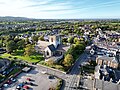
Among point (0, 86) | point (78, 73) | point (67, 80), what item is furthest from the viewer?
point (78, 73)

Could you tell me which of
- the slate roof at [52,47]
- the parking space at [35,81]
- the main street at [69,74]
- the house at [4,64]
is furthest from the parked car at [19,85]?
the slate roof at [52,47]

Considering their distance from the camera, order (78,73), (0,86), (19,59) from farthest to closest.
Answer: (19,59) < (78,73) < (0,86)

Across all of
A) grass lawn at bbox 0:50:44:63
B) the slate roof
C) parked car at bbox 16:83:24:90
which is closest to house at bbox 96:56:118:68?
the slate roof

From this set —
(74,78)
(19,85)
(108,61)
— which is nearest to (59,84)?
(74,78)

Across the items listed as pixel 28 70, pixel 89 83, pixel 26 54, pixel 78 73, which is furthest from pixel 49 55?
pixel 89 83

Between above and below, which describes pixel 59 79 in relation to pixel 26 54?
below

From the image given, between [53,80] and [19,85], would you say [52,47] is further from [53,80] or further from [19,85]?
[19,85]

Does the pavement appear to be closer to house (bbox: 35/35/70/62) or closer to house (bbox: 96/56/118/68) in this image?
house (bbox: 96/56/118/68)

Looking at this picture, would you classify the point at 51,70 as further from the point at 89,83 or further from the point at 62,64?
the point at 89,83

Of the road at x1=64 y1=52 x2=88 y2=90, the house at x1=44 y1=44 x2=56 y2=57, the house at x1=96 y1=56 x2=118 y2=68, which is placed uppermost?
the house at x1=44 y1=44 x2=56 y2=57
